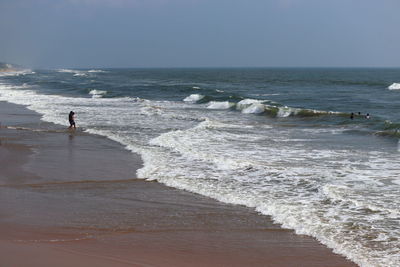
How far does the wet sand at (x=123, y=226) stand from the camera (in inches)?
320

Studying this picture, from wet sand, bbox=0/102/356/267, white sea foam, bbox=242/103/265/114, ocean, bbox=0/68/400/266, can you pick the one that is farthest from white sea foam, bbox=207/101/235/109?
wet sand, bbox=0/102/356/267

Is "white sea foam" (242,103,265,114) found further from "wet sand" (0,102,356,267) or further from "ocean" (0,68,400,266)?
"wet sand" (0,102,356,267)

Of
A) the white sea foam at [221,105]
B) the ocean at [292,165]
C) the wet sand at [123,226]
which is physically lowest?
the wet sand at [123,226]

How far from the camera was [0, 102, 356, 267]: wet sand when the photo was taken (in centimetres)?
812

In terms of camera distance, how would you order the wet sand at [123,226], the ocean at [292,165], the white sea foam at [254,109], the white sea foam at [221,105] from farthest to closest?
the white sea foam at [221,105] → the white sea foam at [254,109] → the ocean at [292,165] → the wet sand at [123,226]

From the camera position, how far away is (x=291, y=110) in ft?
115

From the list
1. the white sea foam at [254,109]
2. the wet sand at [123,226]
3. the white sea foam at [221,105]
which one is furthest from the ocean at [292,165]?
the white sea foam at [221,105]

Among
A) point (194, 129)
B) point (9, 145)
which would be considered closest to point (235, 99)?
Result: point (194, 129)

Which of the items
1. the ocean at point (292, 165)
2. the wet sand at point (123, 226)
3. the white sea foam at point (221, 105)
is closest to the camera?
the wet sand at point (123, 226)

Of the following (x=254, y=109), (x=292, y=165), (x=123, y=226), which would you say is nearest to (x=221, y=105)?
(x=254, y=109)

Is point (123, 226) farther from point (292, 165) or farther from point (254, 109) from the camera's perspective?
point (254, 109)

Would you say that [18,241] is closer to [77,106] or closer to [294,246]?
[294,246]

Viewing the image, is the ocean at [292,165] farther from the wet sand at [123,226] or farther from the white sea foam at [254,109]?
the white sea foam at [254,109]

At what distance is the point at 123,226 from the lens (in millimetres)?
9758
